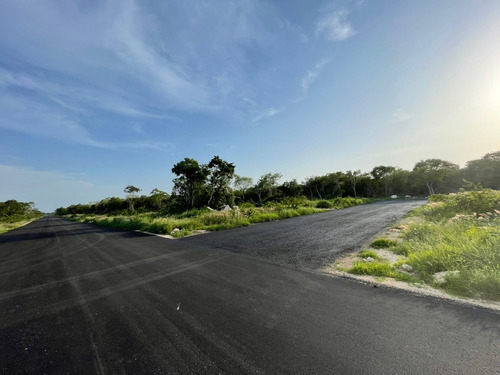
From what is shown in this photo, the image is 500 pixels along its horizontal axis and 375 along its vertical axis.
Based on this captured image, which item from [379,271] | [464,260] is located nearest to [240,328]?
[379,271]

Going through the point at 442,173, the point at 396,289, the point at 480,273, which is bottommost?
the point at 396,289

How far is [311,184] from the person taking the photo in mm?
51031

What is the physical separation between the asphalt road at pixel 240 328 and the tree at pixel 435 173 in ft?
157

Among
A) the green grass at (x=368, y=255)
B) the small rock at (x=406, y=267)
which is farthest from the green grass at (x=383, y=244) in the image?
the small rock at (x=406, y=267)

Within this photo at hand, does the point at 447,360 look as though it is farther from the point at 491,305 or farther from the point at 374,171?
the point at 374,171

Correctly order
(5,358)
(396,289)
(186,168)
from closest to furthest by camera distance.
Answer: (5,358)
(396,289)
(186,168)

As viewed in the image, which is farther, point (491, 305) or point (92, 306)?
point (92, 306)

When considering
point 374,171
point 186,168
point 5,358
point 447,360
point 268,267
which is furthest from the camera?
point 374,171

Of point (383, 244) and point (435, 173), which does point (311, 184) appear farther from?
point (383, 244)

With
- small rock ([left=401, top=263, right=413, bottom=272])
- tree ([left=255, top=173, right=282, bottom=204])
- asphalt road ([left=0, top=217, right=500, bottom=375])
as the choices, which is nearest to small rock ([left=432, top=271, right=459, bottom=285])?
small rock ([left=401, top=263, right=413, bottom=272])

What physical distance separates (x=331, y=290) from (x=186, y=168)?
22018mm

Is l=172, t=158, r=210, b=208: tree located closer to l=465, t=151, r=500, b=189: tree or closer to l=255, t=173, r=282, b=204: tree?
l=255, t=173, r=282, b=204: tree

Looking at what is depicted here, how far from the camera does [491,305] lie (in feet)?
8.62

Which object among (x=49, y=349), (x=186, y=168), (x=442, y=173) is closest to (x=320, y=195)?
(x=442, y=173)
